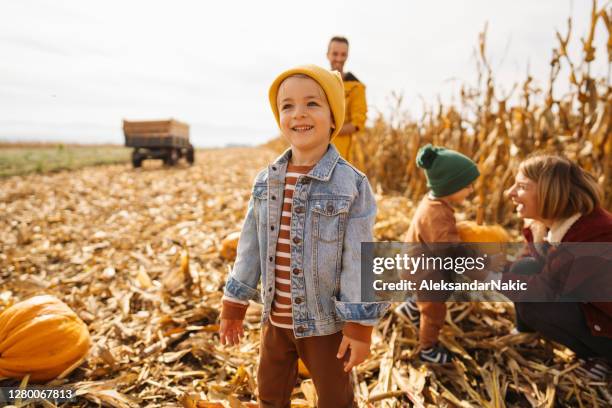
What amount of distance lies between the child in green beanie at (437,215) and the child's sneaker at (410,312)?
214 mm

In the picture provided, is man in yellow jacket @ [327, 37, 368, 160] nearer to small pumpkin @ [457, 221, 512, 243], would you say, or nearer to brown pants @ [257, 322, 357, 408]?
small pumpkin @ [457, 221, 512, 243]

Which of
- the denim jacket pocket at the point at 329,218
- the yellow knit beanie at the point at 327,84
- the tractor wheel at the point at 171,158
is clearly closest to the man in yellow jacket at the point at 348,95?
the yellow knit beanie at the point at 327,84

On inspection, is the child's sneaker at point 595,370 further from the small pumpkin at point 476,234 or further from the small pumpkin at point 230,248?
the small pumpkin at point 230,248

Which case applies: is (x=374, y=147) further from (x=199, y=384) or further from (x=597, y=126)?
(x=199, y=384)

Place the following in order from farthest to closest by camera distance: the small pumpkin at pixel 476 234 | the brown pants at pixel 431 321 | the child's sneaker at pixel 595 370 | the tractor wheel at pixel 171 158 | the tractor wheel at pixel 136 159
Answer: the tractor wheel at pixel 171 158 → the tractor wheel at pixel 136 159 → the small pumpkin at pixel 476 234 → the brown pants at pixel 431 321 → the child's sneaker at pixel 595 370

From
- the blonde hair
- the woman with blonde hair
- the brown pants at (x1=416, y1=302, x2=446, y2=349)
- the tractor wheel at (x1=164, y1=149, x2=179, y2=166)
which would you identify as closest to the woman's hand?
the woman with blonde hair

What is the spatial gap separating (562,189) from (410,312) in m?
1.23

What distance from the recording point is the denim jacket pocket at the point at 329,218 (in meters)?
1.39

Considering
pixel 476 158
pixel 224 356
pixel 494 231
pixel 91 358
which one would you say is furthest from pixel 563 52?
pixel 91 358

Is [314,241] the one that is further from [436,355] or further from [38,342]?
[38,342]

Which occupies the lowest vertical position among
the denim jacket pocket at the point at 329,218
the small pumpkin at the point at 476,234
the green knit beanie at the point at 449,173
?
the small pumpkin at the point at 476,234

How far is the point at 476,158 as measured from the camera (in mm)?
4598

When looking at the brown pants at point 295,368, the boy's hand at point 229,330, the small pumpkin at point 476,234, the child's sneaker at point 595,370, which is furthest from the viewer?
the small pumpkin at point 476,234

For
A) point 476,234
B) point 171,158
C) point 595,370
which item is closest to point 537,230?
point 476,234
